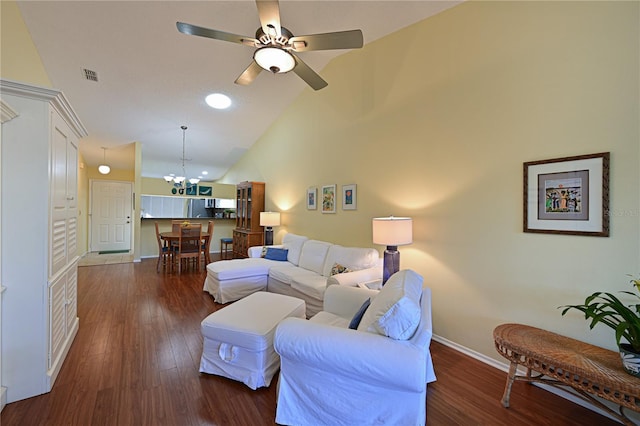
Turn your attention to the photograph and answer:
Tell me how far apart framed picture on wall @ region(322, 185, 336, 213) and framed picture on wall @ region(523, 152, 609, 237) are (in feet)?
8.03

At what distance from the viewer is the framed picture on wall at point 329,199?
4059 mm

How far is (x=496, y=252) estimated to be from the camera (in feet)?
7.29

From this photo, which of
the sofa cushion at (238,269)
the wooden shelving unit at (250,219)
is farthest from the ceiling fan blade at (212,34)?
the wooden shelving unit at (250,219)

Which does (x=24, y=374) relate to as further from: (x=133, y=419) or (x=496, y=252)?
(x=496, y=252)

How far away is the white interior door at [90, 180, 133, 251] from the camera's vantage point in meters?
7.44

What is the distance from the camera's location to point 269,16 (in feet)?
6.14

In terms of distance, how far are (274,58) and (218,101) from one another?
3201 millimetres

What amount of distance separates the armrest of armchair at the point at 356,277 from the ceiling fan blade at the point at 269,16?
221 cm

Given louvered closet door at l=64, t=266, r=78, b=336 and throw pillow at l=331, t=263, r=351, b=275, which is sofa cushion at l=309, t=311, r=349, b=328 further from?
louvered closet door at l=64, t=266, r=78, b=336

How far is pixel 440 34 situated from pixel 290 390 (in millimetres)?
3298

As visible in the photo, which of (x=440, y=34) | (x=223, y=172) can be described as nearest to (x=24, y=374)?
(x=440, y=34)

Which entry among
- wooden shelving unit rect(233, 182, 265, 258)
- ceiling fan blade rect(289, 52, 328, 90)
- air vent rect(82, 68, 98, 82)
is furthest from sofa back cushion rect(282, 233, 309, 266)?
air vent rect(82, 68, 98, 82)

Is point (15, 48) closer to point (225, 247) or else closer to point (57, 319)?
point (57, 319)

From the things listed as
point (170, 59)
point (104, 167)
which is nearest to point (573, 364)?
point (170, 59)
